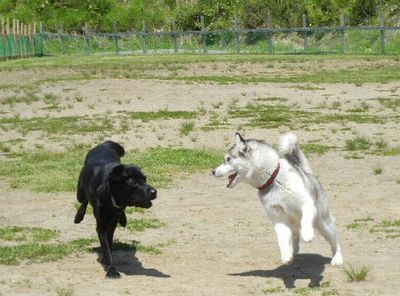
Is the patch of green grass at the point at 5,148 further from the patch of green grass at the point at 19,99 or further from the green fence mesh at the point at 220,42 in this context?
the green fence mesh at the point at 220,42

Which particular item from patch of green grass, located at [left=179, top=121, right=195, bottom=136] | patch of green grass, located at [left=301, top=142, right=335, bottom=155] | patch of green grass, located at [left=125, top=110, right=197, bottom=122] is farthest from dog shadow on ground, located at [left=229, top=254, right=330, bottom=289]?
patch of green grass, located at [left=125, top=110, right=197, bottom=122]

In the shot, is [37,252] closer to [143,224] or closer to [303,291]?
[143,224]

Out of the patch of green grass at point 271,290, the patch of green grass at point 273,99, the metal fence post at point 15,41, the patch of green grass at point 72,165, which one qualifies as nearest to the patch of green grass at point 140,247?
the patch of green grass at point 271,290

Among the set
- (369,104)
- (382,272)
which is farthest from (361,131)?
(382,272)

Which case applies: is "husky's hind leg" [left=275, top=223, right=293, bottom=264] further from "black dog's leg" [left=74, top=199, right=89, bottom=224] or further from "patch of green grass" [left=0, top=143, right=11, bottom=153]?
"patch of green grass" [left=0, top=143, right=11, bottom=153]

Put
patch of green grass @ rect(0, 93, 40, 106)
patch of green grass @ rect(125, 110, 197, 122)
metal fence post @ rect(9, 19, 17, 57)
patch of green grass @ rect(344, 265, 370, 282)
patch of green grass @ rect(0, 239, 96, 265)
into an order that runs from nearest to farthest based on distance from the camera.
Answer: patch of green grass @ rect(344, 265, 370, 282), patch of green grass @ rect(0, 239, 96, 265), patch of green grass @ rect(125, 110, 197, 122), patch of green grass @ rect(0, 93, 40, 106), metal fence post @ rect(9, 19, 17, 57)

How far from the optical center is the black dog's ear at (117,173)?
25.8 feet

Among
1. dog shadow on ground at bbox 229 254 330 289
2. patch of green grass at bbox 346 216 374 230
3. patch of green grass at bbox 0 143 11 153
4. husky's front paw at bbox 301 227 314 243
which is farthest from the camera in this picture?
patch of green grass at bbox 0 143 11 153

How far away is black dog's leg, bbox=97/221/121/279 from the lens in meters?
7.99

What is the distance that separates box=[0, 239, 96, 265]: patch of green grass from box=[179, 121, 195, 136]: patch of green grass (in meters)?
8.23

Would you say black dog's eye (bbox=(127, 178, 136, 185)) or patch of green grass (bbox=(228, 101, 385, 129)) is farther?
patch of green grass (bbox=(228, 101, 385, 129))

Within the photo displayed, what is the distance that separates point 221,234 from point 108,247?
6.18ft

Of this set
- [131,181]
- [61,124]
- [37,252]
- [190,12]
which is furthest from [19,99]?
[190,12]

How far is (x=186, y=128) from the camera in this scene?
17.7 m
